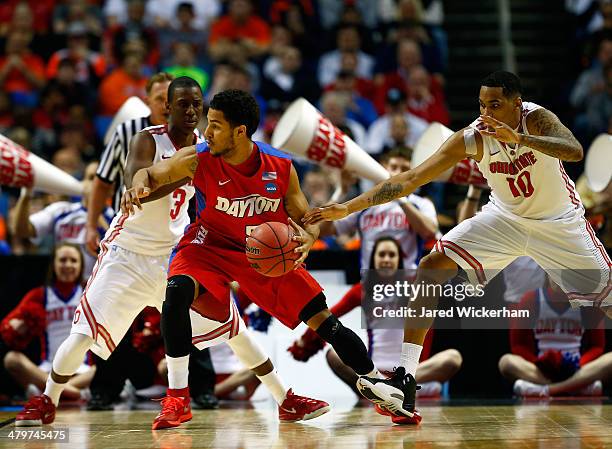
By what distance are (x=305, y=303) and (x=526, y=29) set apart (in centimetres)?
826

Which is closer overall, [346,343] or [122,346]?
[346,343]

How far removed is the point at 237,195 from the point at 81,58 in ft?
22.9

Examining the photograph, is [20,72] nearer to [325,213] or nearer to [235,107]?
[235,107]

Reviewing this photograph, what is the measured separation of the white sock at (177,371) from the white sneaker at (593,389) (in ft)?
10.4

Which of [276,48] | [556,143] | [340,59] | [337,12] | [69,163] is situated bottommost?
[556,143]

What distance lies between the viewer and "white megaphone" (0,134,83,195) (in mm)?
7387

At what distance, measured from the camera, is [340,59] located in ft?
38.7

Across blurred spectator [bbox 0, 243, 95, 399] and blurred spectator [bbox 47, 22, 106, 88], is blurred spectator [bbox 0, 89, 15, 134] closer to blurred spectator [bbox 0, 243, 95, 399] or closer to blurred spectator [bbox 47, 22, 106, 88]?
blurred spectator [bbox 47, 22, 106, 88]

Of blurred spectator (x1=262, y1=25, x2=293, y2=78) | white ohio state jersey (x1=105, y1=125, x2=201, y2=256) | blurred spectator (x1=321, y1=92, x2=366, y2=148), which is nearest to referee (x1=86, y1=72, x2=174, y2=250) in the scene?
white ohio state jersey (x1=105, y1=125, x2=201, y2=256)

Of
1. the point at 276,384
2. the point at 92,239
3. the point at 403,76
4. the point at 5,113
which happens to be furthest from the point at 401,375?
the point at 5,113

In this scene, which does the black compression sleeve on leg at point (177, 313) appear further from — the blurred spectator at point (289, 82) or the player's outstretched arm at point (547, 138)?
the blurred spectator at point (289, 82)

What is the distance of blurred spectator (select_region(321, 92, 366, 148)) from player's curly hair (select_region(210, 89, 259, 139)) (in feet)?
15.8

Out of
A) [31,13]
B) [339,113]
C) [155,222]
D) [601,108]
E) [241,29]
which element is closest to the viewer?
[155,222]

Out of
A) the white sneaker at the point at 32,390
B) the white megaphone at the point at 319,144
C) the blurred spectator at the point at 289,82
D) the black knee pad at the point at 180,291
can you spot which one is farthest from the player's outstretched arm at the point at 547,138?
the blurred spectator at the point at 289,82
